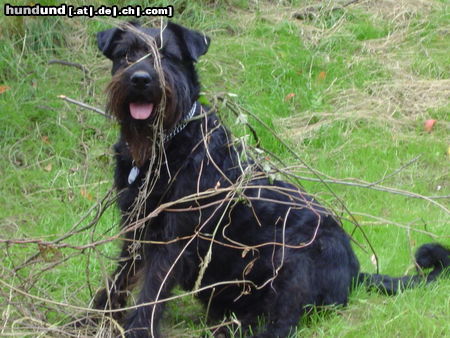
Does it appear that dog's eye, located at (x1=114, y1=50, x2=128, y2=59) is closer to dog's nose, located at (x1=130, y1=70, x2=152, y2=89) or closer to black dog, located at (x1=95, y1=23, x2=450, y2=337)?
black dog, located at (x1=95, y1=23, x2=450, y2=337)

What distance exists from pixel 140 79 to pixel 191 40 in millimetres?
592

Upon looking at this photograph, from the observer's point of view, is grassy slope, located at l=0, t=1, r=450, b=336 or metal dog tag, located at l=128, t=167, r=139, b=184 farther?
grassy slope, located at l=0, t=1, r=450, b=336

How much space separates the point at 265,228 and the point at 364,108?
170 inches

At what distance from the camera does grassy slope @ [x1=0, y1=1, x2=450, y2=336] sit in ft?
19.9

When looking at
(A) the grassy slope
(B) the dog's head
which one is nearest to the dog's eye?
(B) the dog's head

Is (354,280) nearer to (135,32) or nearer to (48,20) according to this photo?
(135,32)

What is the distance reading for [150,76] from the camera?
4.53 meters

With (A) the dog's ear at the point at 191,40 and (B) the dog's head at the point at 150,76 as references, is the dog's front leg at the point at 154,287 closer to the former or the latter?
(B) the dog's head at the point at 150,76

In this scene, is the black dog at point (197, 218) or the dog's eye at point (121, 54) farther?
the dog's eye at point (121, 54)

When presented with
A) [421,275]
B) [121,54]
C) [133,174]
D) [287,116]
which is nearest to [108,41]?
[121,54]

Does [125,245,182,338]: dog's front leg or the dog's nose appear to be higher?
the dog's nose

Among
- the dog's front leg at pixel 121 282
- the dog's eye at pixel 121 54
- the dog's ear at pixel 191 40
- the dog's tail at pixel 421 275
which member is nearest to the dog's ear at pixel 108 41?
the dog's eye at pixel 121 54

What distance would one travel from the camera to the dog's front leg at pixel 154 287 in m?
4.69

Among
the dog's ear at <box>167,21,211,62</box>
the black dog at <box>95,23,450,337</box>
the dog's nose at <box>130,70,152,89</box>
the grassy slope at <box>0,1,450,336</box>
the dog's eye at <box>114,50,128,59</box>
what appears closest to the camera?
the dog's nose at <box>130,70,152,89</box>
